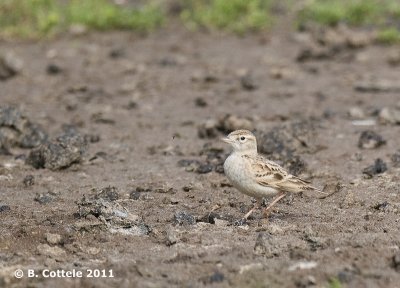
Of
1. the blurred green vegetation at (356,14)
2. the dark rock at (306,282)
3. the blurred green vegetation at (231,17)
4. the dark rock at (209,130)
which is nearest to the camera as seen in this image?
the dark rock at (306,282)

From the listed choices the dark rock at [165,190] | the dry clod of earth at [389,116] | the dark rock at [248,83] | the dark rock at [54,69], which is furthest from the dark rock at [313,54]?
the dark rock at [165,190]

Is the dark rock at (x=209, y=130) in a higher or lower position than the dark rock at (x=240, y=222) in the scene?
lower

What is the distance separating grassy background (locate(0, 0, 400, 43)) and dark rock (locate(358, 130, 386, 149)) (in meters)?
6.94

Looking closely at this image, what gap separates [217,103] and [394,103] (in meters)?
2.80

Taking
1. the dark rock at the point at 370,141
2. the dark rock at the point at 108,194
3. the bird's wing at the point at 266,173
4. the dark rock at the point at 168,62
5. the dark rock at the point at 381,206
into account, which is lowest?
the dark rock at the point at 168,62

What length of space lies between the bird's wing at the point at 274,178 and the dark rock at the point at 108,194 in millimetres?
1636

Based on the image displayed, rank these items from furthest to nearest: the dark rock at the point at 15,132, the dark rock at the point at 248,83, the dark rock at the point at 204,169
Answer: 1. the dark rock at the point at 248,83
2. the dark rock at the point at 15,132
3. the dark rock at the point at 204,169

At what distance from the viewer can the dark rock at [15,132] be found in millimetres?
12450

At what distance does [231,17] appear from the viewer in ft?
64.1

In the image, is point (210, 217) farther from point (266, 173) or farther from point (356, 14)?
point (356, 14)

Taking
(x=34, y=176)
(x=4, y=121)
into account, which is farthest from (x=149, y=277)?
(x=4, y=121)

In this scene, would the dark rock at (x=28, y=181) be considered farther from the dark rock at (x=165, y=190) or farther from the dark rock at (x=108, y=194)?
the dark rock at (x=165, y=190)

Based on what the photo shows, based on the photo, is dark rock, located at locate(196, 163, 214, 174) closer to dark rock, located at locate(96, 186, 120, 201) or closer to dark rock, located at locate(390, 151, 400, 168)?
dark rock, located at locate(96, 186, 120, 201)

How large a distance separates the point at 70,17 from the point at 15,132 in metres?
7.24
